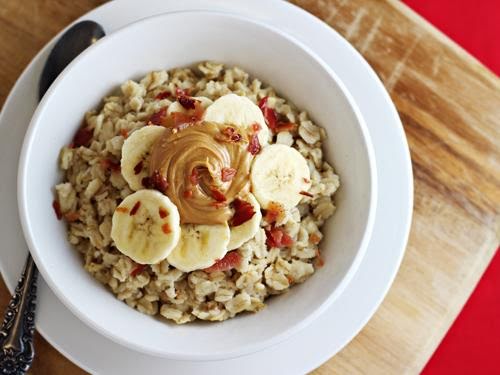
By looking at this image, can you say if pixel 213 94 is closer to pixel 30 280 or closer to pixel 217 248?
pixel 217 248

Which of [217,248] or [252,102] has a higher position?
[252,102]

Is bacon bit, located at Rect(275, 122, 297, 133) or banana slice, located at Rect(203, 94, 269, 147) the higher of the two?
banana slice, located at Rect(203, 94, 269, 147)

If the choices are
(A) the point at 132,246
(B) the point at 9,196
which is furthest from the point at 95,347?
(B) the point at 9,196

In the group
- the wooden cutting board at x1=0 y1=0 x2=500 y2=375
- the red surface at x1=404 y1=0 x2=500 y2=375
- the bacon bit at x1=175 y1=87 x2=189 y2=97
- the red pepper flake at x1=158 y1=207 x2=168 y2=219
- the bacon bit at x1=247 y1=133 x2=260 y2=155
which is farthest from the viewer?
the red surface at x1=404 y1=0 x2=500 y2=375

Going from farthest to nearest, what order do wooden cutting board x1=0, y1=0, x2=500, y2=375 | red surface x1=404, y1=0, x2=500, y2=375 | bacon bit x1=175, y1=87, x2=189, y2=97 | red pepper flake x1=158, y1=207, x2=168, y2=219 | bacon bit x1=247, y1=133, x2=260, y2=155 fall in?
1. red surface x1=404, y1=0, x2=500, y2=375
2. wooden cutting board x1=0, y1=0, x2=500, y2=375
3. bacon bit x1=175, y1=87, x2=189, y2=97
4. bacon bit x1=247, y1=133, x2=260, y2=155
5. red pepper flake x1=158, y1=207, x2=168, y2=219

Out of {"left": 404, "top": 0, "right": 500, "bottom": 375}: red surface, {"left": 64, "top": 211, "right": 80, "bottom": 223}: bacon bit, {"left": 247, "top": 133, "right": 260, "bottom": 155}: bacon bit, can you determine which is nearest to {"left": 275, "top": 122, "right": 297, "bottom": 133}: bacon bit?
{"left": 247, "top": 133, "right": 260, "bottom": 155}: bacon bit

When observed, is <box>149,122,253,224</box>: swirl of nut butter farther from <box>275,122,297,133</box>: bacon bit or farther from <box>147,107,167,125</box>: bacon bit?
<box>275,122,297,133</box>: bacon bit
